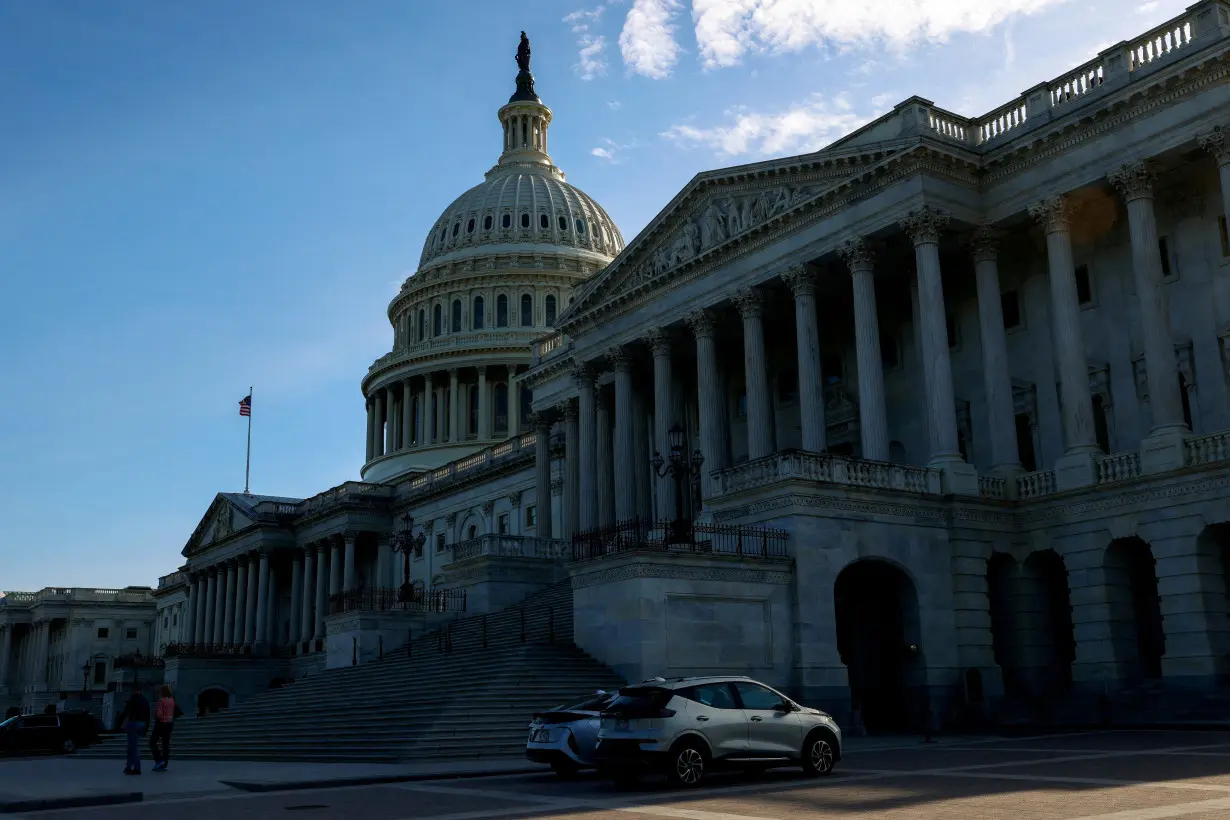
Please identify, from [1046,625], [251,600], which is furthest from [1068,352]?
[251,600]

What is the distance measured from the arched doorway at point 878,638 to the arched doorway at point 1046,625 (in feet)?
12.9

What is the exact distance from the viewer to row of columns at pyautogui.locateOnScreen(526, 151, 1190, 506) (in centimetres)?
3681

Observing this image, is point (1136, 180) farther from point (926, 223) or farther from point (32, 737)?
point (32, 737)

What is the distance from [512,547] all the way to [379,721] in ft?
73.1

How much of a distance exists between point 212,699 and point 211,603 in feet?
93.9

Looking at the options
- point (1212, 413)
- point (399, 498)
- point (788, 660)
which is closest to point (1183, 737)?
point (788, 660)

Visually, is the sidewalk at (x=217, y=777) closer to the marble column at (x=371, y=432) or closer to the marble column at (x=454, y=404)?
the marble column at (x=454, y=404)

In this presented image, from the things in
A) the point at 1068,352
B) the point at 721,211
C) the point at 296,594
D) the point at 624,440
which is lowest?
the point at 296,594

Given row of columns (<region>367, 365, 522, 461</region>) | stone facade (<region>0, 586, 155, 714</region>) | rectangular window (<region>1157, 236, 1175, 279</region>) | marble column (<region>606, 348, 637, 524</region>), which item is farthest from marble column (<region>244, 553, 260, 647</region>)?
rectangular window (<region>1157, 236, 1175, 279</region>)

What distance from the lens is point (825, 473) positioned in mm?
36375

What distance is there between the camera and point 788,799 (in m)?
17.6

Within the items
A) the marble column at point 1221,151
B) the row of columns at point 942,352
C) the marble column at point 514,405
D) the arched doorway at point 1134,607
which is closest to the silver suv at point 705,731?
the arched doorway at point 1134,607

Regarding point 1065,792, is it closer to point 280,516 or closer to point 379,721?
point 379,721

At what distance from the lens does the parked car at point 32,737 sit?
45.8 metres
